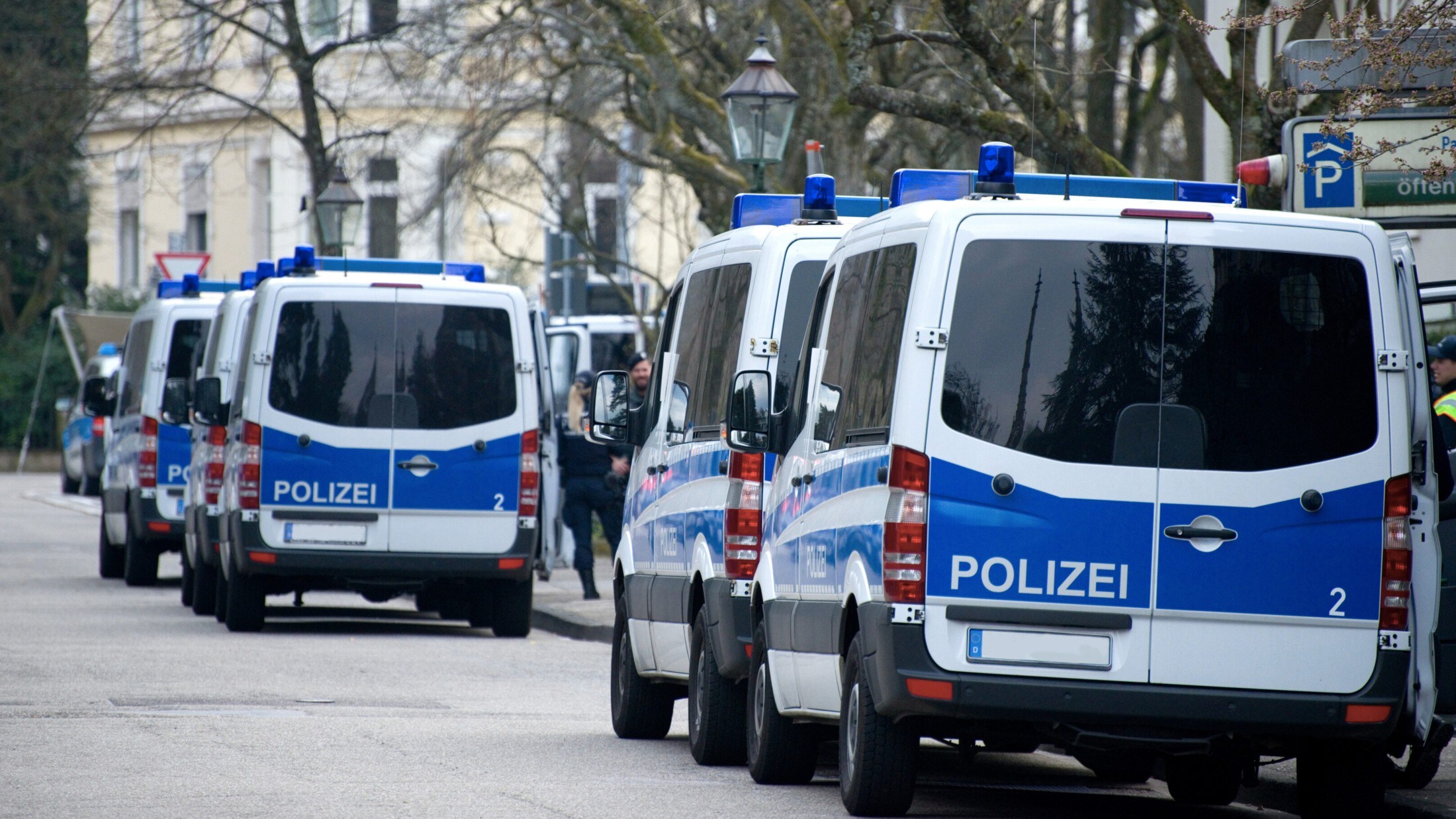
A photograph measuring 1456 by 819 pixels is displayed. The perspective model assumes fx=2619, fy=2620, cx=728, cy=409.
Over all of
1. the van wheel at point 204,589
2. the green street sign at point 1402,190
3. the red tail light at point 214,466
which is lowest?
the van wheel at point 204,589

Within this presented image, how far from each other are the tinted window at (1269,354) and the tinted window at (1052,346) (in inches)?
4.3

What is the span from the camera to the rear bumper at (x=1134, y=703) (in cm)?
780

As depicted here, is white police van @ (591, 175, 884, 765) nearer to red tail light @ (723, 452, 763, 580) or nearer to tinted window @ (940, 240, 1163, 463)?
red tail light @ (723, 452, 763, 580)

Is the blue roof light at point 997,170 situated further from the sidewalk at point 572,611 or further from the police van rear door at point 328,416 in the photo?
the sidewalk at point 572,611

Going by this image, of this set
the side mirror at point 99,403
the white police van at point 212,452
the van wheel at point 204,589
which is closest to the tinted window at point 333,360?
the white police van at point 212,452

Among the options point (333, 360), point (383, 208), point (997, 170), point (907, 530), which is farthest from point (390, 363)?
point (383, 208)

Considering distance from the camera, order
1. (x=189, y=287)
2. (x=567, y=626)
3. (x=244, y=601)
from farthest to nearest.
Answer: (x=189, y=287)
(x=567, y=626)
(x=244, y=601)

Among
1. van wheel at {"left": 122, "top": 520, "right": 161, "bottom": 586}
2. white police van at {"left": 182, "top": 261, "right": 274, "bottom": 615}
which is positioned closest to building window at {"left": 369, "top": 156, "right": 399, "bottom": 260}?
van wheel at {"left": 122, "top": 520, "right": 161, "bottom": 586}

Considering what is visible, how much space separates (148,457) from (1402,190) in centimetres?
1373

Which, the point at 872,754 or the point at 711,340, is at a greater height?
the point at 711,340

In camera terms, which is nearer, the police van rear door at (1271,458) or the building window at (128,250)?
the police van rear door at (1271,458)

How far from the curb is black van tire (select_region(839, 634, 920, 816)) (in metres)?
9.73

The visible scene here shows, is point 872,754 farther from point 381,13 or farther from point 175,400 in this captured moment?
point 381,13

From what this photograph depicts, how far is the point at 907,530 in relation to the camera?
7848 mm
